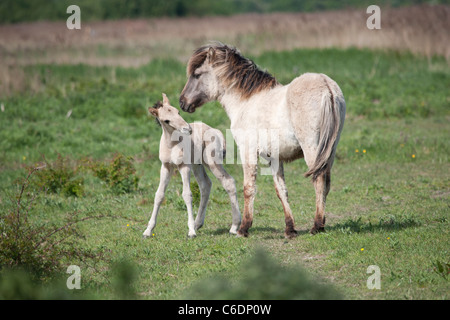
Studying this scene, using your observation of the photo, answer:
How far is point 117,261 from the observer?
648 cm

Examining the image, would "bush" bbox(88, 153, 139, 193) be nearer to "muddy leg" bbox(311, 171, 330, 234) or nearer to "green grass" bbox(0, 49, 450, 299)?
"green grass" bbox(0, 49, 450, 299)

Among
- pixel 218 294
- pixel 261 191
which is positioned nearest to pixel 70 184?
pixel 261 191

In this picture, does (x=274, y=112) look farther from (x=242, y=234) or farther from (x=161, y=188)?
(x=161, y=188)

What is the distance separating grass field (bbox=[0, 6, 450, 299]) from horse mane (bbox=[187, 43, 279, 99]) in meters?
2.05

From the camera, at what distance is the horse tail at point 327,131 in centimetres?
691

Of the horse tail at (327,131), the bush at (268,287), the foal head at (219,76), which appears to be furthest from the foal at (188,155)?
the bush at (268,287)

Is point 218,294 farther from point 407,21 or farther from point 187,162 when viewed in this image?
point 407,21

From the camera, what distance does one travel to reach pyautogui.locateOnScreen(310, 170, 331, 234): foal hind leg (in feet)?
23.7

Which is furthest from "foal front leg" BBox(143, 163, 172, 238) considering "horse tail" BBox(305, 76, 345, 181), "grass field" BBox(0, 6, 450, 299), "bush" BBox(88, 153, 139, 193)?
"bush" BBox(88, 153, 139, 193)

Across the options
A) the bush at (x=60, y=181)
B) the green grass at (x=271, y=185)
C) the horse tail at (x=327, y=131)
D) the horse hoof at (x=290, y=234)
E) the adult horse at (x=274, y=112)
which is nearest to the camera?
the green grass at (x=271, y=185)

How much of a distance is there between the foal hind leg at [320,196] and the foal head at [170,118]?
176 centimetres

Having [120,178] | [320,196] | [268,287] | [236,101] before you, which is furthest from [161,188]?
[268,287]

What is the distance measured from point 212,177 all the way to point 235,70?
3886 mm

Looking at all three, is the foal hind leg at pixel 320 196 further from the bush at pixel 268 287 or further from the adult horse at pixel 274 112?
the bush at pixel 268 287
